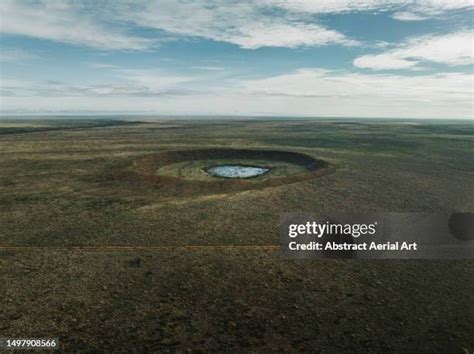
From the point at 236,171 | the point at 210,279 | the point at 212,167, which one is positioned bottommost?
the point at 210,279

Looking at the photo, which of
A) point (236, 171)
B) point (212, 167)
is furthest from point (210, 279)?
point (212, 167)

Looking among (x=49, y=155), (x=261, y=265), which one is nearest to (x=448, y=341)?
(x=261, y=265)

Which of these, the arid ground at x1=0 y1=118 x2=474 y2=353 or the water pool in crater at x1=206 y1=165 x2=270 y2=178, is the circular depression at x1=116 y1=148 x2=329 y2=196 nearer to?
the water pool in crater at x1=206 y1=165 x2=270 y2=178

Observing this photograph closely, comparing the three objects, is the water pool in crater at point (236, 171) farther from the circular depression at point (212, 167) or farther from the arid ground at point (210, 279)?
the arid ground at point (210, 279)

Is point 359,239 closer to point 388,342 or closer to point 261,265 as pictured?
point 261,265

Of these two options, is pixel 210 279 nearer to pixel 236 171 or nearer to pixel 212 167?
pixel 236 171

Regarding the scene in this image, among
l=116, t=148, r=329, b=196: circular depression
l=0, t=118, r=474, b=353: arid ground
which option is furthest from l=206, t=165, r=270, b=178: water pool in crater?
l=0, t=118, r=474, b=353: arid ground
